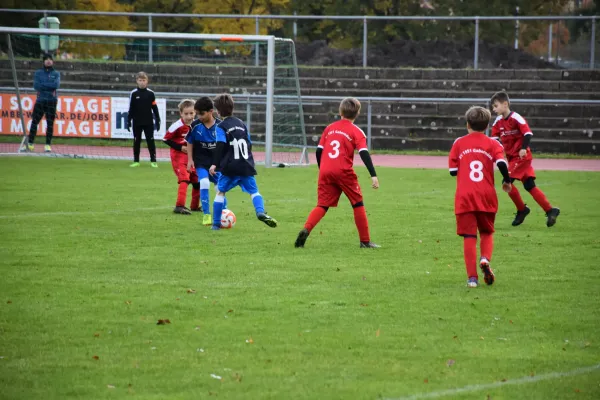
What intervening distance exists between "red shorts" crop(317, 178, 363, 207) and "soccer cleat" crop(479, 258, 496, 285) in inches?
90.4

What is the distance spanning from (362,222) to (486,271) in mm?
2276

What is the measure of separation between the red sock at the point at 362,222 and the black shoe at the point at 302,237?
1.79 feet

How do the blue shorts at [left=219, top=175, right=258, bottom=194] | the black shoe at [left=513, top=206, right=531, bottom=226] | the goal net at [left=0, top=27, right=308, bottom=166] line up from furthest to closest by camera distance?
the goal net at [left=0, top=27, right=308, bottom=166] → the black shoe at [left=513, top=206, right=531, bottom=226] → the blue shorts at [left=219, top=175, right=258, bottom=194]

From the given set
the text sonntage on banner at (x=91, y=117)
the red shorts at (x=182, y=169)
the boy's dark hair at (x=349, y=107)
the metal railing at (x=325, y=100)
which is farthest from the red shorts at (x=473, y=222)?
the text sonntage on banner at (x=91, y=117)

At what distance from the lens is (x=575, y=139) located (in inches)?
1018

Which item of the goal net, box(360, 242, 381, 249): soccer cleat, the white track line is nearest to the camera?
the white track line

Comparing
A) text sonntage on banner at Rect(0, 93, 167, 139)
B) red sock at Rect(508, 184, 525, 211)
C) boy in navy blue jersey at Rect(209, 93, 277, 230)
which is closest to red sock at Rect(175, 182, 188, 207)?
boy in navy blue jersey at Rect(209, 93, 277, 230)

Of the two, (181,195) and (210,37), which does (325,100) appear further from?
(181,195)

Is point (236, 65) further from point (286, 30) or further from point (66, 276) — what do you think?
point (66, 276)

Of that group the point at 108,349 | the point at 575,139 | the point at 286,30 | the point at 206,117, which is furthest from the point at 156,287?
the point at 286,30

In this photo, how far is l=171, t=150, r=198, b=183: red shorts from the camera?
12.9 m

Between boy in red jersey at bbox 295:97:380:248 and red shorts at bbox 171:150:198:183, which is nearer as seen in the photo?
boy in red jersey at bbox 295:97:380:248

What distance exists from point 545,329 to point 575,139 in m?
20.2

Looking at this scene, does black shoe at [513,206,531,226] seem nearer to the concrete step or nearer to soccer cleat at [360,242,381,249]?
soccer cleat at [360,242,381,249]
